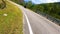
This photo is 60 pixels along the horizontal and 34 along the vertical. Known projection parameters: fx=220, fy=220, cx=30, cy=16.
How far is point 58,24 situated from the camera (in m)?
29.8

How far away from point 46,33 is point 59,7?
98557mm

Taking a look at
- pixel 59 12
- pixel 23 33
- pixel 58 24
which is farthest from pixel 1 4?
pixel 23 33

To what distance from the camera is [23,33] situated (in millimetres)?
20969

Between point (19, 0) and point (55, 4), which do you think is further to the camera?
point (19, 0)

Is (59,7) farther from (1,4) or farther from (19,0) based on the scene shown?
(1,4)

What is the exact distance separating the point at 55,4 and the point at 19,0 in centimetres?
3260

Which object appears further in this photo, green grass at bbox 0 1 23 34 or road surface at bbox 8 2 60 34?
green grass at bbox 0 1 23 34

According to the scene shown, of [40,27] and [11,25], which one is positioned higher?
[40,27]

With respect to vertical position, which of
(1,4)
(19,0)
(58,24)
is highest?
(58,24)

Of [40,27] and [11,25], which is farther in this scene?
[11,25]

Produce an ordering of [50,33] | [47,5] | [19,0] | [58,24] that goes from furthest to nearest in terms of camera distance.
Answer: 1. [19,0]
2. [47,5]
3. [58,24]
4. [50,33]

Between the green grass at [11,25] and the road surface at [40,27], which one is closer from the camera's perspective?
the road surface at [40,27]

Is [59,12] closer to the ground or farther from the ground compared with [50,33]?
closer to the ground

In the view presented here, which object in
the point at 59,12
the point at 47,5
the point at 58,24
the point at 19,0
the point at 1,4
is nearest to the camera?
the point at 58,24
